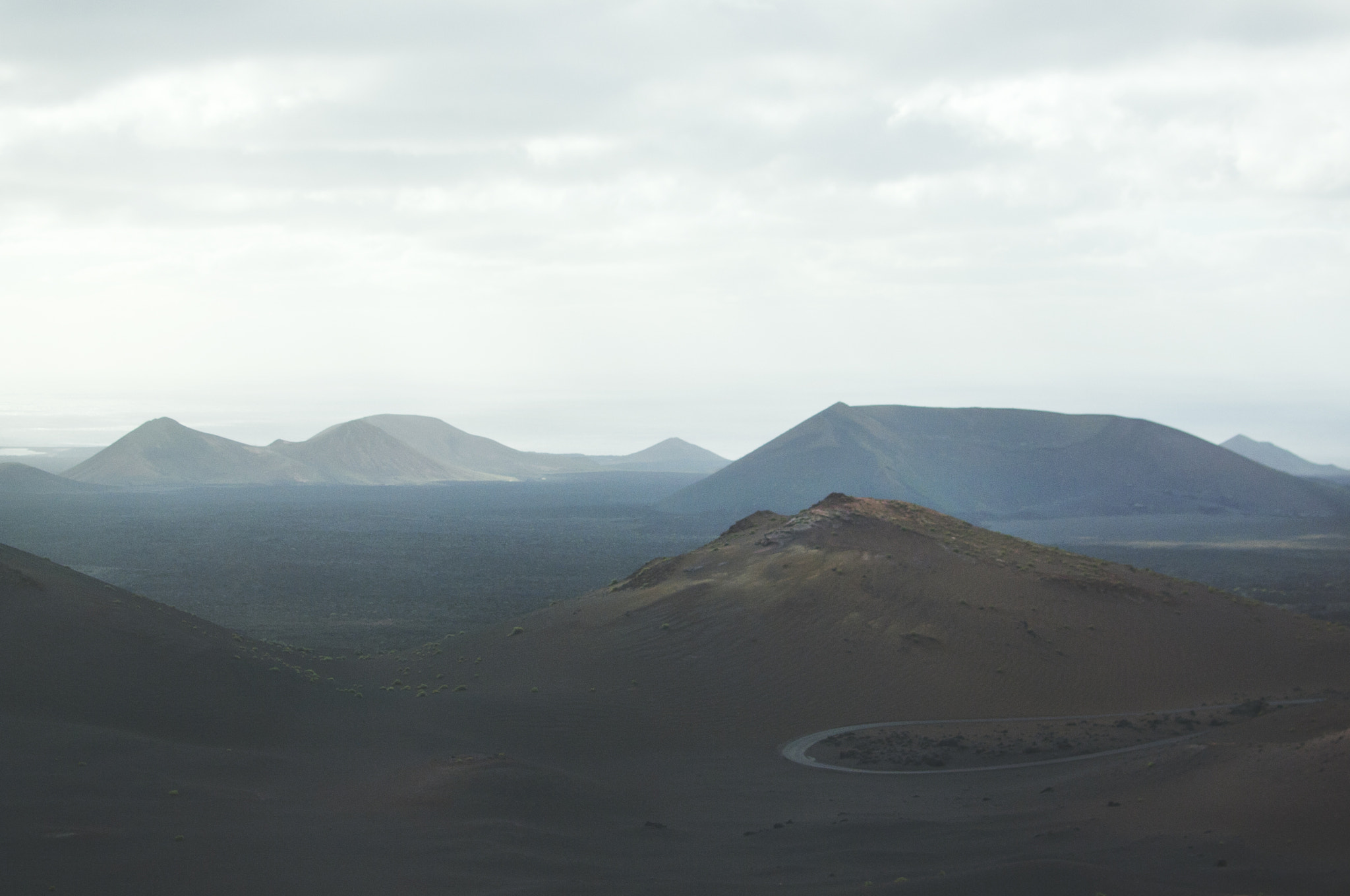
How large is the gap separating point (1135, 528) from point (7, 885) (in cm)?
12359

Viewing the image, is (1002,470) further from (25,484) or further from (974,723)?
(25,484)

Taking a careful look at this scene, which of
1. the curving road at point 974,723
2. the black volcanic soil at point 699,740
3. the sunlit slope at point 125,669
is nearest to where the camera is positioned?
the black volcanic soil at point 699,740

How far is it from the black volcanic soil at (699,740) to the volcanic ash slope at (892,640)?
152 mm

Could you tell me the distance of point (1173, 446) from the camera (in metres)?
155

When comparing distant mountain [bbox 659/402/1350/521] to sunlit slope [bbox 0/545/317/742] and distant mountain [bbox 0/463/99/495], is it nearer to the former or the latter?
sunlit slope [bbox 0/545/317/742]

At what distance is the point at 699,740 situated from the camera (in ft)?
91.7

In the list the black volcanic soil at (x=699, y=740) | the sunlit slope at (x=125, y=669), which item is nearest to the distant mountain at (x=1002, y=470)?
the black volcanic soil at (x=699, y=740)

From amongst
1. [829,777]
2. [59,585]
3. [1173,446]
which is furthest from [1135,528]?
[59,585]

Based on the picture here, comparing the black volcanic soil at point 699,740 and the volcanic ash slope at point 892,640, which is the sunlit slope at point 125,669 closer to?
the black volcanic soil at point 699,740

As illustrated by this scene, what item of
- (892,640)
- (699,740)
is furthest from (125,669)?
(892,640)

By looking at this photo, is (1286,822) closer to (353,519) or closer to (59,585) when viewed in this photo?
(59,585)

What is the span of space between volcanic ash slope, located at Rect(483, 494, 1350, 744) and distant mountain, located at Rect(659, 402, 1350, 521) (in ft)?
313

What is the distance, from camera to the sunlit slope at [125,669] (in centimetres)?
2320

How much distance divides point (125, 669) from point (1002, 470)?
14974cm
